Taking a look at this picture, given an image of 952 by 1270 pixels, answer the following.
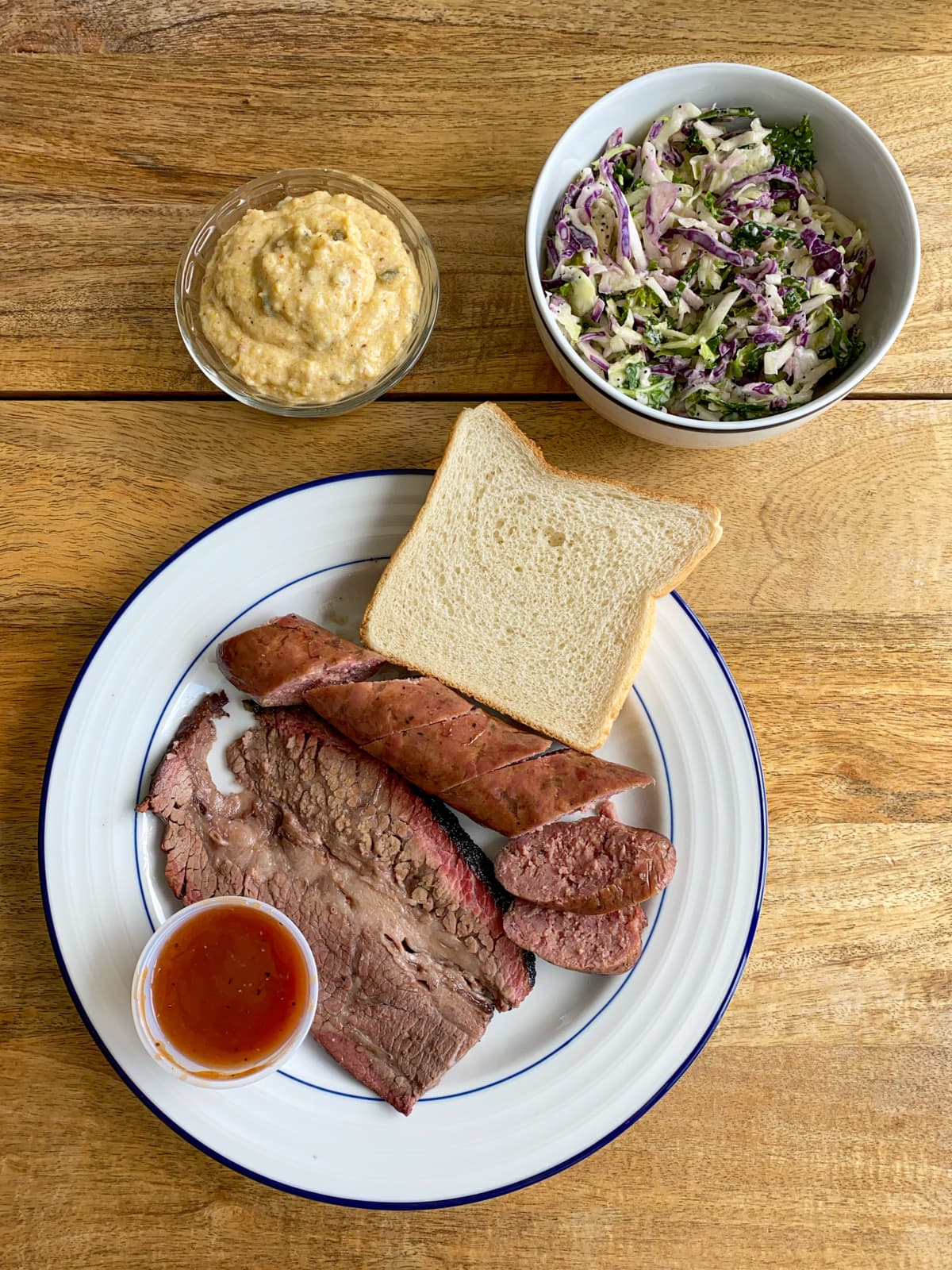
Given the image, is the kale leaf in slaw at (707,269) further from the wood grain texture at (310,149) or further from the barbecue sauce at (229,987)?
the barbecue sauce at (229,987)

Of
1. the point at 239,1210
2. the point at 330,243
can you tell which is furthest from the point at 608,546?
the point at 239,1210

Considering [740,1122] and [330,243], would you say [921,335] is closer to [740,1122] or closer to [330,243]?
[330,243]

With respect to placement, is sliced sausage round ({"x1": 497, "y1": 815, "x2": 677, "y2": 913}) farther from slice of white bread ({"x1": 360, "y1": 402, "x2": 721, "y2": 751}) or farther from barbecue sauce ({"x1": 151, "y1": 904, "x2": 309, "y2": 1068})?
barbecue sauce ({"x1": 151, "y1": 904, "x2": 309, "y2": 1068})

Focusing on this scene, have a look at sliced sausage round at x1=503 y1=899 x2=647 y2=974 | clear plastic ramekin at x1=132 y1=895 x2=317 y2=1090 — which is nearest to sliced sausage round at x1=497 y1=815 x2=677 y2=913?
sliced sausage round at x1=503 y1=899 x2=647 y2=974

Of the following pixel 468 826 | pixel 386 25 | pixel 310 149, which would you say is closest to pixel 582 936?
pixel 468 826

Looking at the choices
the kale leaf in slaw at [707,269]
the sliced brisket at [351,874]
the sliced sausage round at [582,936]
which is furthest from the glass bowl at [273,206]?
the sliced sausage round at [582,936]
